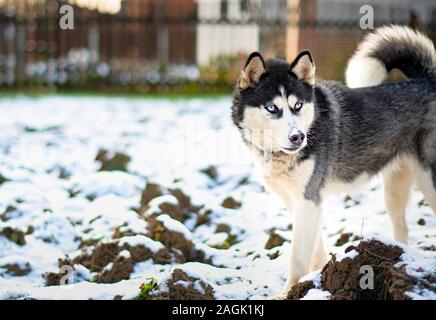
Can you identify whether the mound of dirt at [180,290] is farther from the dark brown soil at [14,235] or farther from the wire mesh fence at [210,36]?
the wire mesh fence at [210,36]

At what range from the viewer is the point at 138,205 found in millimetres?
6168

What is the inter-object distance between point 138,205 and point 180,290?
223 cm

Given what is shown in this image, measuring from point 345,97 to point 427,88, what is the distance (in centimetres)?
62

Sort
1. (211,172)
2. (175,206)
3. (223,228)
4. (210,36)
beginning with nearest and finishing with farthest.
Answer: (223,228) < (175,206) < (211,172) < (210,36)

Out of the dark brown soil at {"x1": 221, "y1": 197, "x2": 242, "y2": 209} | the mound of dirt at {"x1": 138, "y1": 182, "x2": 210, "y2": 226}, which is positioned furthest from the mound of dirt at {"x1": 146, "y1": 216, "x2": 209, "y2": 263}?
the dark brown soil at {"x1": 221, "y1": 197, "x2": 242, "y2": 209}

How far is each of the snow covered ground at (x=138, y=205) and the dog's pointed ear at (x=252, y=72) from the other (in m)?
1.21

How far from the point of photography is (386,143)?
4.88 metres

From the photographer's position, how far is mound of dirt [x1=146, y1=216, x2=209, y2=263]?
520 centimetres

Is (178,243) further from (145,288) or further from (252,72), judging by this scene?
(252,72)

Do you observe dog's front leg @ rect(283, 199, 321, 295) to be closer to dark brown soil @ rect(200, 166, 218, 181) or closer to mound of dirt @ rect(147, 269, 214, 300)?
mound of dirt @ rect(147, 269, 214, 300)

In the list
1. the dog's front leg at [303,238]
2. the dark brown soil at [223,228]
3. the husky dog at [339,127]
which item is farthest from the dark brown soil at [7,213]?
the dog's front leg at [303,238]

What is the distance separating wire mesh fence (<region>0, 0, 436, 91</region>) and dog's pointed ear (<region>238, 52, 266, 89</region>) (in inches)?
355

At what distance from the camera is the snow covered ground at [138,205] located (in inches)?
187

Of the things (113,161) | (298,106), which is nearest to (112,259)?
(298,106)
